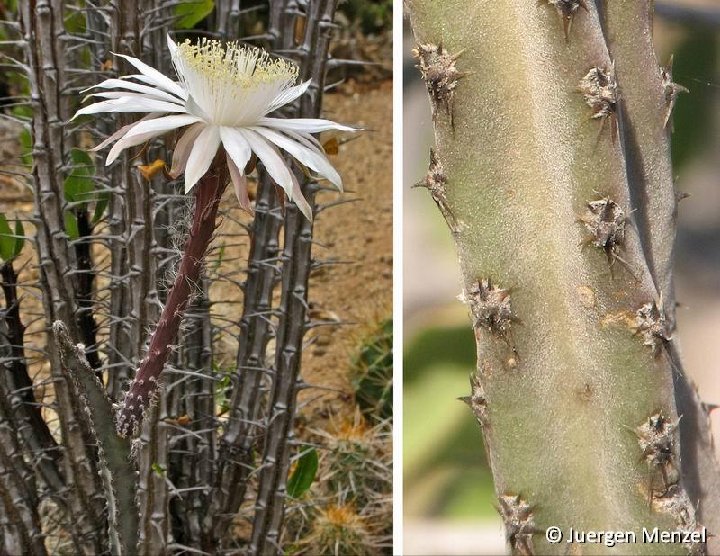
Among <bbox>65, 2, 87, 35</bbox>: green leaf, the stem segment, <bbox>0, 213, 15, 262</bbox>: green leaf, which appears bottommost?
the stem segment

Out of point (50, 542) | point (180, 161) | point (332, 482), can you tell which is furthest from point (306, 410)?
point (180, 161)

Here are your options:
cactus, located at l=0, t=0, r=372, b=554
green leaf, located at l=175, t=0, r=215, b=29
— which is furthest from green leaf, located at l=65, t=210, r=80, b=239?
green leaf, located at l=175, t=0, r=215, b=29

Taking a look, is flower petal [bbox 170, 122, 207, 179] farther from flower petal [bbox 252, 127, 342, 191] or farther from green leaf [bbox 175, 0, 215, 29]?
green leaf [bbox 175, 0, 215, 29]

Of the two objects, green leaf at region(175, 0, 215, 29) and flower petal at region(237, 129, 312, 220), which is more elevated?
green leaf at region(175, 0, 215, 29)

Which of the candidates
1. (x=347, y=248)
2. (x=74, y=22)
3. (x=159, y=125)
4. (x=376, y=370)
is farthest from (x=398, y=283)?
(x=347, y=248)

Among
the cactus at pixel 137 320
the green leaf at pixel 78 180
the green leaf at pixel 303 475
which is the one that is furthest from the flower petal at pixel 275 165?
the green leaf at pixel 303 475

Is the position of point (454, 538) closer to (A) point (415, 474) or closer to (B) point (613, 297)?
(A) point (415, 474)
